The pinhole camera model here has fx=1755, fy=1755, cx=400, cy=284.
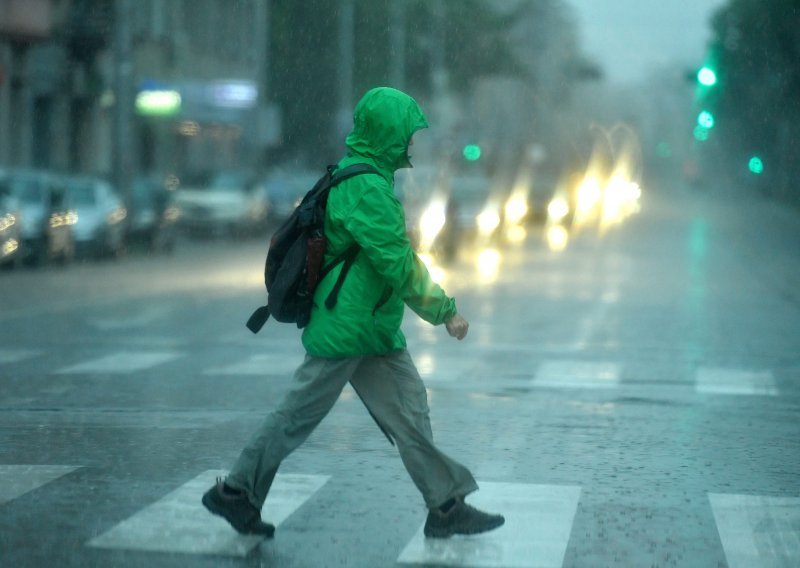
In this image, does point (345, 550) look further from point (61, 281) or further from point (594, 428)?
point (61, 281)

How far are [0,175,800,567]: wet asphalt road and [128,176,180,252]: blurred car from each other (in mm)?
13476

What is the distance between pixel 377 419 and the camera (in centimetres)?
678

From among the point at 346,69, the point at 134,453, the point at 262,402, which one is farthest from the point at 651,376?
the point at 346,69

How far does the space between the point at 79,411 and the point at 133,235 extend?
2576 cm

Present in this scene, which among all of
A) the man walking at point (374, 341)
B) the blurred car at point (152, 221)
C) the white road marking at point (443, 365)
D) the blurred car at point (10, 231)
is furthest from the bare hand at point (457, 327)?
the blurred car at point (152, 221)

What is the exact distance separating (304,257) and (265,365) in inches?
294

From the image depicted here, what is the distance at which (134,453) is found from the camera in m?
9.06

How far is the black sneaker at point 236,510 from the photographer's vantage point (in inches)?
263

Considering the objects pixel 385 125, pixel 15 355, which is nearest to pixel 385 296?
pixel 385 125

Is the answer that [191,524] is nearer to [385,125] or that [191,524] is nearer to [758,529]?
[385,125]

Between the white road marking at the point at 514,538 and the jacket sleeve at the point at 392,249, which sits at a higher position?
the jacket sleeve at the point at 392,249

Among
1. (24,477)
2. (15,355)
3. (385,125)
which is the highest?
(385,125)

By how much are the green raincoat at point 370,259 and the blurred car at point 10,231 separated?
807 inches

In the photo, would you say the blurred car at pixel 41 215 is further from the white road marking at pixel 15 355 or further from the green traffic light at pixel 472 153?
the green traffic light at pixel 472 153
